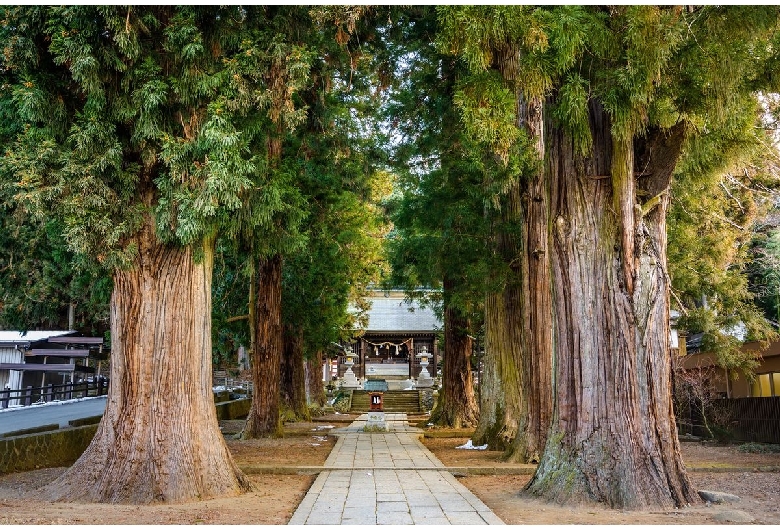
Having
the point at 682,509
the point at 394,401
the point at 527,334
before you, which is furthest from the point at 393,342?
the point at 682,509

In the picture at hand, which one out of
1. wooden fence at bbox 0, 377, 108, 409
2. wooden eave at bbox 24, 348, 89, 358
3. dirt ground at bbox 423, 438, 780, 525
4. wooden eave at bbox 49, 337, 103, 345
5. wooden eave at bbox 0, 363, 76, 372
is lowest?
dirt ground at bbox 423, 438, 780, 525

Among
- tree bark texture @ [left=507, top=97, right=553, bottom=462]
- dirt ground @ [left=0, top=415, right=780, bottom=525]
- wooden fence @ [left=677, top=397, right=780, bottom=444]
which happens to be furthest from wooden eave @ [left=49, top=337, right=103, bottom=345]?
wooden fence @ [left=677, top=397, right=780, bottom=444]

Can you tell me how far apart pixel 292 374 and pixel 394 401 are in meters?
12.9

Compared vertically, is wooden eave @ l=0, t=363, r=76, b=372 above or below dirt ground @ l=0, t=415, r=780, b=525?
above

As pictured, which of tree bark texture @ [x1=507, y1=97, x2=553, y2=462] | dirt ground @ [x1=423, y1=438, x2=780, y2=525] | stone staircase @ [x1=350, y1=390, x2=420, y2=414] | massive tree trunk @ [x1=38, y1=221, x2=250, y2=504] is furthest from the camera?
stone staircase @ [x1=350, y1=390, x2=420, y2=414]

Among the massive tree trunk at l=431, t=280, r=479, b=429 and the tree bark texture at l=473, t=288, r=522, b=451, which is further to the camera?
the massive tree trunk at l=431, t=280, r=479, b=429

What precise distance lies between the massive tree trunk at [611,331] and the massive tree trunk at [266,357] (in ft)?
32.1

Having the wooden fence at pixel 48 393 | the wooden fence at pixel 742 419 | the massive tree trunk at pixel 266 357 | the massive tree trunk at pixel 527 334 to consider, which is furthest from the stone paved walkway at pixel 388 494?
the wooden fence at pixel 48 393

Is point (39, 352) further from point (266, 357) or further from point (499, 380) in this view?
point (499, 380)

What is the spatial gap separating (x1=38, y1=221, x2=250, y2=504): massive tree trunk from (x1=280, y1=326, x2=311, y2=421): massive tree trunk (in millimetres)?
13485

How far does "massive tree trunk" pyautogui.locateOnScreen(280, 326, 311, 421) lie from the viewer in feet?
74.1

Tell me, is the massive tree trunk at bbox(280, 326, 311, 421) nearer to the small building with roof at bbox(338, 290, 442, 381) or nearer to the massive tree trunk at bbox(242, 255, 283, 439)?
the massive tree trunk at bbox(242, 255, 283, 439)

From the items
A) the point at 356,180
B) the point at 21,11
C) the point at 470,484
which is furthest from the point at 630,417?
the point at 356,180

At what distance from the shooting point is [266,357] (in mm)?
16734
